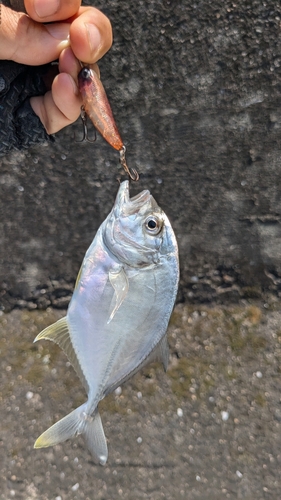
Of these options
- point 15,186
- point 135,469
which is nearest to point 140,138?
point 15,186

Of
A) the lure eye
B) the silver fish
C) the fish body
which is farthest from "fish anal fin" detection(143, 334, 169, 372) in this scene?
the lure eye

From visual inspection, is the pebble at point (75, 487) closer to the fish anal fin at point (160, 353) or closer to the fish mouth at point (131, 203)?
the fish anal fin at point (160, 353)

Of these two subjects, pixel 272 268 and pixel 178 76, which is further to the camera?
pixel 272 268

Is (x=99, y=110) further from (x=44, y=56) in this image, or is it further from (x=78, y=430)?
(x=78, y=430)

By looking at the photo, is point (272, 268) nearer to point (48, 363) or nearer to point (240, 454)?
point (240, 454)

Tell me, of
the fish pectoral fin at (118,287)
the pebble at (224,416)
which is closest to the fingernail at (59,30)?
the fish pectoral fin at (118,287)
